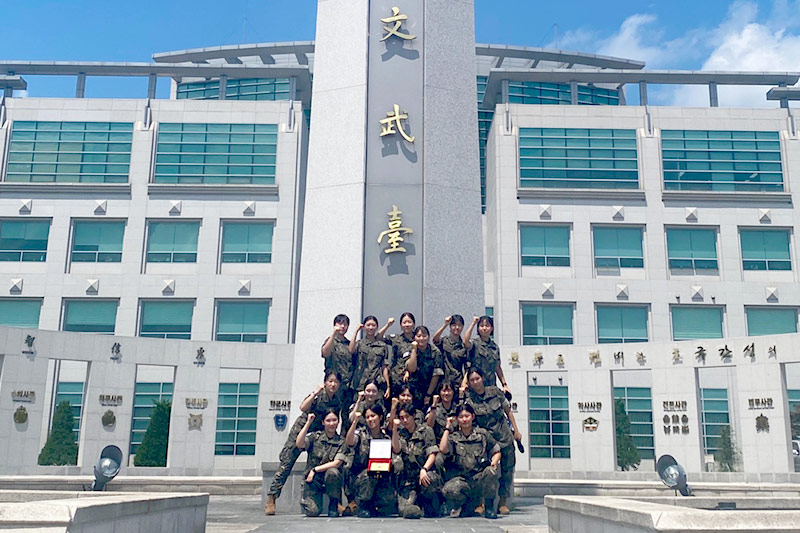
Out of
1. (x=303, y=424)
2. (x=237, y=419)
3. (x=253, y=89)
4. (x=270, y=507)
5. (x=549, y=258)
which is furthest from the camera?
(x=253, y=89)

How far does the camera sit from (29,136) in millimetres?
37938

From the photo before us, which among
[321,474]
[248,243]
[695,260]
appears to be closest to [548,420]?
[695,260]

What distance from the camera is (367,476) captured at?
40.0 ft

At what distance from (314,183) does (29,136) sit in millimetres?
27713

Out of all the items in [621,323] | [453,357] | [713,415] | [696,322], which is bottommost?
[713,415]

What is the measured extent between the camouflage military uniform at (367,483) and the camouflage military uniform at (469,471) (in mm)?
916

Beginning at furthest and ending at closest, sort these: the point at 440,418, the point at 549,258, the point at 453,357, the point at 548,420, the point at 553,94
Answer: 1. the point at 553,94
2. the point at 549,258
3. the point at 548,420
4. the point at 453,357
5. the point at 440,418

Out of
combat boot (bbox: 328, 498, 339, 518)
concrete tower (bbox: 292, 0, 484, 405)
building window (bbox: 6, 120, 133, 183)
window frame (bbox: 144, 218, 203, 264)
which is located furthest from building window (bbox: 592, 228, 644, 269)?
combat boot (bbox: 328, 498, 339, 518)

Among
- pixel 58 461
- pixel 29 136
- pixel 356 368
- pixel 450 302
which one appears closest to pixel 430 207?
pixel 450 302

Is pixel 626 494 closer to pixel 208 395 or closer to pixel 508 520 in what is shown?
pixel 508 520

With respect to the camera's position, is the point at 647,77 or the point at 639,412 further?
the point at 647,77

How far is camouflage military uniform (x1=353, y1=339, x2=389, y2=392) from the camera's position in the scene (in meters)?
13.2

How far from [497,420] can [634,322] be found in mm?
24875

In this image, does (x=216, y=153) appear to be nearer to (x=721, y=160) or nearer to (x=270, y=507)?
(x=721, y=160)
